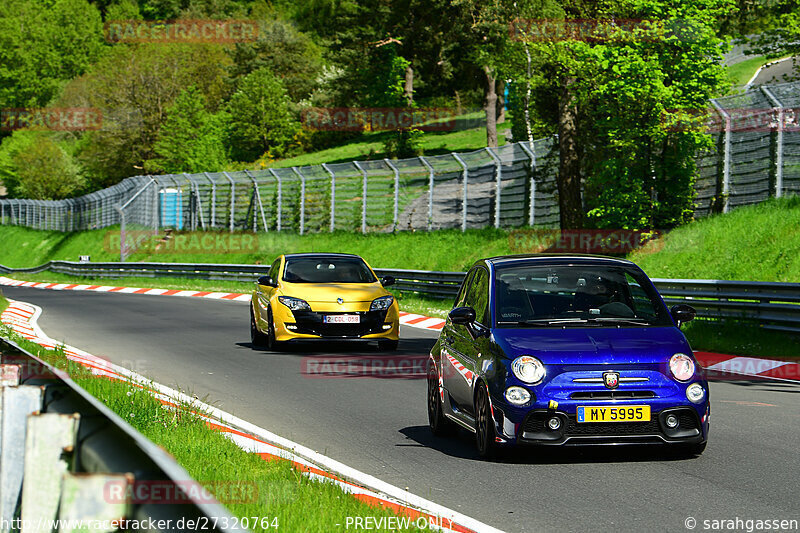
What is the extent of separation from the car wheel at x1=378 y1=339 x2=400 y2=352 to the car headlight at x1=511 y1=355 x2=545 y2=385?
9890 mm

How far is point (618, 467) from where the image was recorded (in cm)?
840

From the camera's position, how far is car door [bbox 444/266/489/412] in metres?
9.19

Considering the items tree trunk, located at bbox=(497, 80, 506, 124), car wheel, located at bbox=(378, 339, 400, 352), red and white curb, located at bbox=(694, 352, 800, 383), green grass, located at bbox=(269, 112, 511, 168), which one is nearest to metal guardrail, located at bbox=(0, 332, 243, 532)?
red and white curb, located at bbox=(694, 352, 800, 383)

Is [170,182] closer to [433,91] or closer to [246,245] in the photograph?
[246,245]

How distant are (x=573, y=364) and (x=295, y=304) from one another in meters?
9.92

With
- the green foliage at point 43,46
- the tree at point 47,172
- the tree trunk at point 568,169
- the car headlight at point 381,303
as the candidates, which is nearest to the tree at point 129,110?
the tree at point 47,172

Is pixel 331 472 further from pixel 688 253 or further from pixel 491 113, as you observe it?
pixel 491 113

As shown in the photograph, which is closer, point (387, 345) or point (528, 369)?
point (528, 369)

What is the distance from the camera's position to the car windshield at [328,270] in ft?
61.7

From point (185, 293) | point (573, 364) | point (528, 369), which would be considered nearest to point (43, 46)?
point (185, 293)

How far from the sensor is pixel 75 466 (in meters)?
3.94

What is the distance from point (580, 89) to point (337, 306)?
10.6m

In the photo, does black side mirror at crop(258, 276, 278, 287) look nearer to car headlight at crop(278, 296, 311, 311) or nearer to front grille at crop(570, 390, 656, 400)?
car headlight at crop(278, 296, 311, 311)

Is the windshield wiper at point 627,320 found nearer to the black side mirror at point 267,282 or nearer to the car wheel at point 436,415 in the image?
the car wheel at point 436,415
